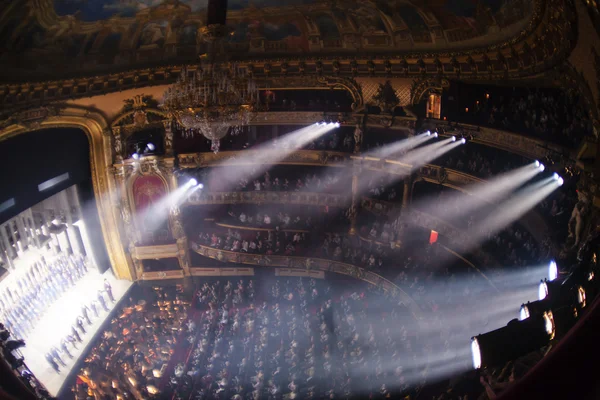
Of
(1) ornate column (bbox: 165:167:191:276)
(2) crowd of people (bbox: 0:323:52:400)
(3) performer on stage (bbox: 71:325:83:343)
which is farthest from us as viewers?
(1) ornate column (bbox: 165:167:191:276)

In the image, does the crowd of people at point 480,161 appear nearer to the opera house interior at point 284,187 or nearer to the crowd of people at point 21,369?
the opera house interior at point 284,187

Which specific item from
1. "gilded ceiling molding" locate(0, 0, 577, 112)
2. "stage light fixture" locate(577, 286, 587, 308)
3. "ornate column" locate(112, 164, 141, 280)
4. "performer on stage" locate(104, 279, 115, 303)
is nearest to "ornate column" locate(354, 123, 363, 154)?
"gilded ceiling molding" locate(0, 0, 577, 112)

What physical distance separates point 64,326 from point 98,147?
26.5 ft

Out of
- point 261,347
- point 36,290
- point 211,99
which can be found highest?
point 211,99

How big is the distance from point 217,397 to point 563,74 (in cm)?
1380

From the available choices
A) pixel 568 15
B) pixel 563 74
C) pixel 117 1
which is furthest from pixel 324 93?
pixel 568 15

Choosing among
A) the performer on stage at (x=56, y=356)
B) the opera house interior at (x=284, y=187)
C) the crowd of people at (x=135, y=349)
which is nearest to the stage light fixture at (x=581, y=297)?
the opera house interior at (x=284, y=187)

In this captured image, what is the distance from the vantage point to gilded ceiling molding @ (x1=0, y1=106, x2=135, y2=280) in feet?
52.6

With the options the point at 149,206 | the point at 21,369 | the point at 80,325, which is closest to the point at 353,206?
the point at 149,206

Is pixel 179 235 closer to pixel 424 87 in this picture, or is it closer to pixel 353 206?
pixel 353 206

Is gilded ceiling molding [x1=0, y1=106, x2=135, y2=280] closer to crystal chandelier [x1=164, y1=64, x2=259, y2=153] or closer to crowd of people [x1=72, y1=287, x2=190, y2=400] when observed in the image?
crowd of people [x1=72, y1=287, x2=190, y2=400]

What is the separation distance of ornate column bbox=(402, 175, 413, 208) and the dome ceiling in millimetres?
5456

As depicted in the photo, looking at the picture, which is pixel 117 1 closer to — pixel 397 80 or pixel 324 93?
pixel 324 93

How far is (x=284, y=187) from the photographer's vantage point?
21703 millimetres
